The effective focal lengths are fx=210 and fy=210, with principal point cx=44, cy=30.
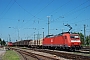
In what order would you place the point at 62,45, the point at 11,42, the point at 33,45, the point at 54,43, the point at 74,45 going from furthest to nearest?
1. the point at 11,42
2. the point at 33,45
3. the point at 54,43
4. the point at 62,45
5. the point at 74,45

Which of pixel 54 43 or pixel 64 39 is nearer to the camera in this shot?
pixel 64 39

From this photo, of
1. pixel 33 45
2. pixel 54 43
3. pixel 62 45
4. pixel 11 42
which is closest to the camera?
pixel 62 45

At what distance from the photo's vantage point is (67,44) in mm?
38031

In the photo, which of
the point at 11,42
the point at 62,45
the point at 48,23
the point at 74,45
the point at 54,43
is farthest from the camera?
the point at 11,42

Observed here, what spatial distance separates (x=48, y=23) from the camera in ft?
190

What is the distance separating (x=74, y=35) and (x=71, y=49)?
2.62 meters


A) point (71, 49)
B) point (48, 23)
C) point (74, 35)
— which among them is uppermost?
point (48, 23)

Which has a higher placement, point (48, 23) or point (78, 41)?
point (48, 23)

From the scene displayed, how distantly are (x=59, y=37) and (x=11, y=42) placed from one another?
94733mm

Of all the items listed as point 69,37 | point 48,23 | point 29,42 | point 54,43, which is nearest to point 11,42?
point 29,42

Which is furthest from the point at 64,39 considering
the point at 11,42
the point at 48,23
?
the point at 11,42

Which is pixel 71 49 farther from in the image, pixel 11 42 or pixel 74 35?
pixel 11 42

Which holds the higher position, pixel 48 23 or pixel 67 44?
pixel 48 23

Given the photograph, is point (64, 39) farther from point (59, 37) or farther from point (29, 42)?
point (29, 42)
